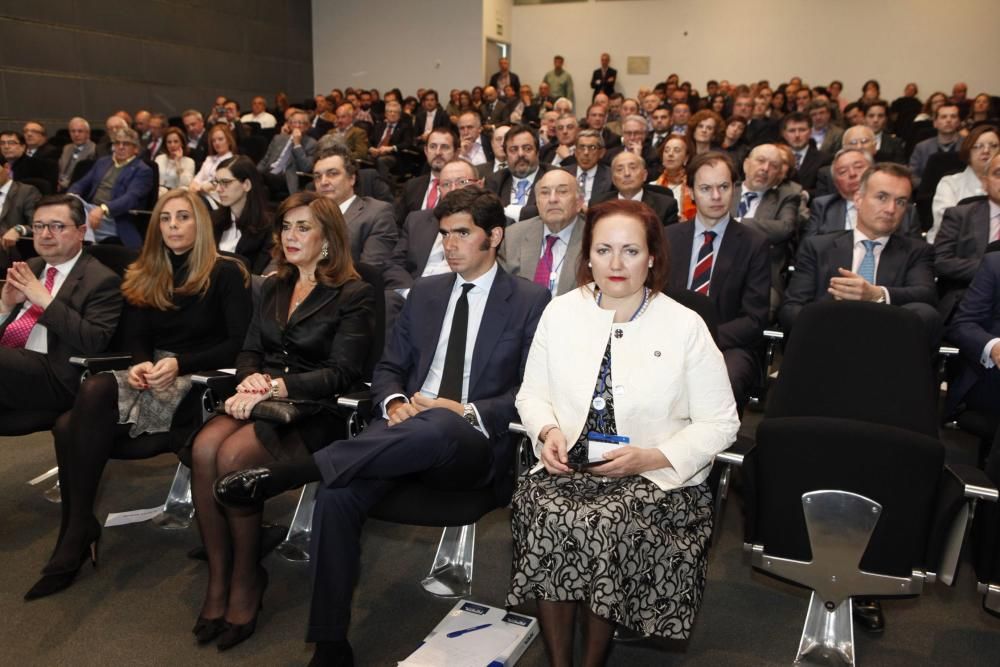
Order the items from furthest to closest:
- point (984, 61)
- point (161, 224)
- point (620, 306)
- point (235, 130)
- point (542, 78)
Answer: point (542, 78)
point (984, 61)
point (235, 130)
point (161, 224)
point (620, 306)

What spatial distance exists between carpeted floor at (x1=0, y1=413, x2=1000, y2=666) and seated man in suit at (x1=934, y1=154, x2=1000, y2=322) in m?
1.46

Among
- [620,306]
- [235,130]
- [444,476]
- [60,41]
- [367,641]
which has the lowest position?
[367,641]

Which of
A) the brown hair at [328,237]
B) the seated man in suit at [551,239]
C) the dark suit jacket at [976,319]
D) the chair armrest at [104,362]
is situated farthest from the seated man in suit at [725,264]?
the chair armrest at [104,362]

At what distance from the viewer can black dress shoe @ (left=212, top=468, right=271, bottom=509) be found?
2.12m

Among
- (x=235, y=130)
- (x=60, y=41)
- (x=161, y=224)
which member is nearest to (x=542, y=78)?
(x=235, y=130)

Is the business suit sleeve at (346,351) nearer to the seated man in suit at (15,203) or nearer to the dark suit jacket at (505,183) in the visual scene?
the dark suit jacket at (505,183)

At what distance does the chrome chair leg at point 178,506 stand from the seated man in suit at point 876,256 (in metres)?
2.45

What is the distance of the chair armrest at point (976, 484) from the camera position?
1863 mm

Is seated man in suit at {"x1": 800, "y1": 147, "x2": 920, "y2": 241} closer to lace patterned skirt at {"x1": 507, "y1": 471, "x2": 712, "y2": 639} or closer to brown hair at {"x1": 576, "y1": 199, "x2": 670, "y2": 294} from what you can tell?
brown hair at {"x1": 576, "y1": 199, "x2": 670, "y2": 294}

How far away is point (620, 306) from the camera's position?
2223mm

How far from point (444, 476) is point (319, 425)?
580mm

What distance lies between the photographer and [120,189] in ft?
21.5

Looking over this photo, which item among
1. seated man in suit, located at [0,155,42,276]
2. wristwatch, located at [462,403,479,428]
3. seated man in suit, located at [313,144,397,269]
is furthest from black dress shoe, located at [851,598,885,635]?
seated man in suit, located at [0,155,42,276]

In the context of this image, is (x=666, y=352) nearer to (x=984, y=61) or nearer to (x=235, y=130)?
(x=235, y=130)
